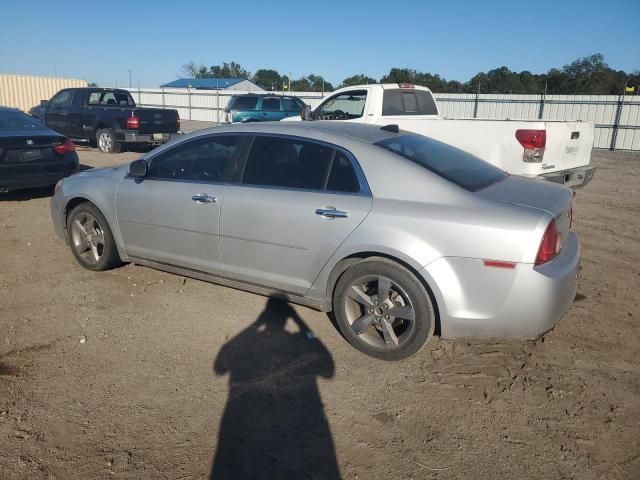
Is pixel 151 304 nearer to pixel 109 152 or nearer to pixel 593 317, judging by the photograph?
pixel 593 317

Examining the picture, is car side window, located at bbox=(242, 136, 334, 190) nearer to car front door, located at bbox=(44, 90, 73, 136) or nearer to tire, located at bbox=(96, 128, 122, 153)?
tire, located at bbox=(96, 128, 122, 153)

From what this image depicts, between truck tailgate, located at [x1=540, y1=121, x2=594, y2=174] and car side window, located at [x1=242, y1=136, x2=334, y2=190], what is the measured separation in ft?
12.5

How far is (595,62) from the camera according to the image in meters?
51.9

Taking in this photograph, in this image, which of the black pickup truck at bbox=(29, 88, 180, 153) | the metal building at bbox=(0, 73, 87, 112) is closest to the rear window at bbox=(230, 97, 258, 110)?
the black pickup truck at bbox=(29, 88, 180, 153)

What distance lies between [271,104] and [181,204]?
48.6 ft

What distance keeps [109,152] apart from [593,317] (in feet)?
44.9

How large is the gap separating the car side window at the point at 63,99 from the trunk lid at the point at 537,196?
1468cm

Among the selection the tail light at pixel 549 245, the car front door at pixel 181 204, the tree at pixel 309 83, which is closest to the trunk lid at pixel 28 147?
the car front door at pixel 181 204

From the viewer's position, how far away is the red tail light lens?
630 centimetres

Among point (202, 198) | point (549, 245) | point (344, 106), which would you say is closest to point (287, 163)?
point (202, 198)

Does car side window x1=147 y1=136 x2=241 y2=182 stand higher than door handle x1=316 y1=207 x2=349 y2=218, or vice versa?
car side window x1=147 y1=136 x2=241 y2=182

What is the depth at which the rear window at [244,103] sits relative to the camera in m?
18.4

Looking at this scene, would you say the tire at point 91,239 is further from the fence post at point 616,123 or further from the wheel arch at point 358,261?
the fence post at point 616,123

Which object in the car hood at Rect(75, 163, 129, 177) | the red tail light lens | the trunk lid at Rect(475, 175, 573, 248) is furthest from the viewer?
the red tail light lens
